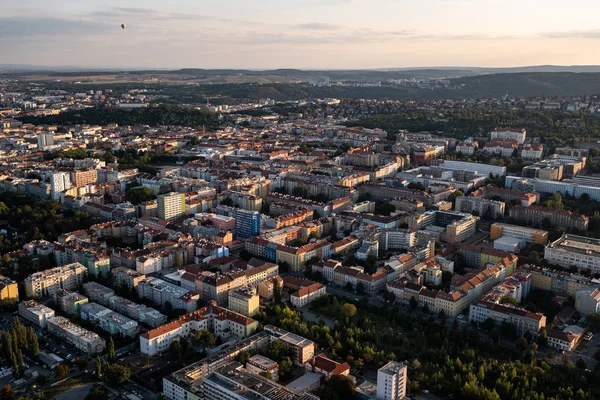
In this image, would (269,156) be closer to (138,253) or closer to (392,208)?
(392,208)

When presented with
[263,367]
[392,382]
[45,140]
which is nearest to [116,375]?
[263,367]

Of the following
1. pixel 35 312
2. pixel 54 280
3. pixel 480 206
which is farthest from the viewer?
pixel 480 206

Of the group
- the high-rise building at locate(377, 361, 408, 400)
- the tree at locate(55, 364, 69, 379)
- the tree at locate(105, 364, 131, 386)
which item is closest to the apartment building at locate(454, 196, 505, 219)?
the high-rise building at locate(377, 361, 408, 400)

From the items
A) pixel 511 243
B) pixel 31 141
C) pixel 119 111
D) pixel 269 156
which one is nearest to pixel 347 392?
pixel 511 243

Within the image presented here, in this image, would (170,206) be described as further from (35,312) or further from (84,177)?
(35,312)

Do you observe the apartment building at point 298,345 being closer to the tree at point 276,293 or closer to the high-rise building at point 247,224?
the tree at point 276,293

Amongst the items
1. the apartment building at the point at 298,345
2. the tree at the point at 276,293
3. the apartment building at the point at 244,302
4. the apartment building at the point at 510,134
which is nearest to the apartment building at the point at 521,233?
the tree at the point at 276,293
